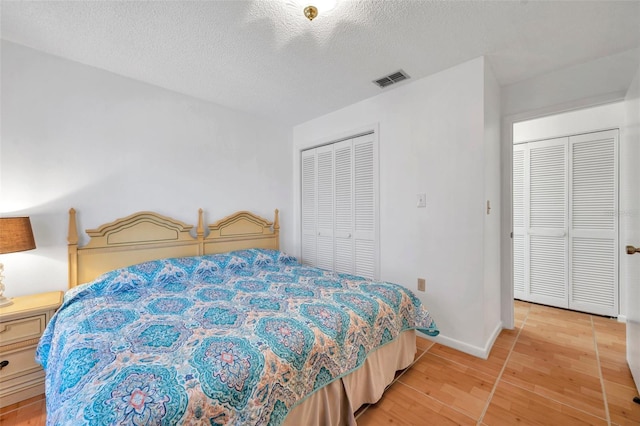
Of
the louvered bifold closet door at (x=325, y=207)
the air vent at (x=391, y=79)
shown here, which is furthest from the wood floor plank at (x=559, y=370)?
the air vent at (x=391, y=79)

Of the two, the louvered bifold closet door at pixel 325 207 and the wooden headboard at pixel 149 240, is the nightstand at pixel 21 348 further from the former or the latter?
the louvered bifold closet door at pixel 325 207

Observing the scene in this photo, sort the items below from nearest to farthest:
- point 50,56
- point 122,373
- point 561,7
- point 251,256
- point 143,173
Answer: point 122,373 < point 561,7 < point 50,56 < point 143,173 < point 251,256

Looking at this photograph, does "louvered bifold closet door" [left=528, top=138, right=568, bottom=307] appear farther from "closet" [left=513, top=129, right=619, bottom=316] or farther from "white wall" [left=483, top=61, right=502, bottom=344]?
"white wall" [left=483, top=61, right=502, bottom=344]

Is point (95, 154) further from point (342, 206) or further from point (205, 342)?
point (342, 206)

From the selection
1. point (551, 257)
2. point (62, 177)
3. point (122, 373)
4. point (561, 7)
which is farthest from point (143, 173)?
point (551, 257)

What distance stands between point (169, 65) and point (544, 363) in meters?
3.85

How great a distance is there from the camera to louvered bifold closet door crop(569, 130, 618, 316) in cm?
283

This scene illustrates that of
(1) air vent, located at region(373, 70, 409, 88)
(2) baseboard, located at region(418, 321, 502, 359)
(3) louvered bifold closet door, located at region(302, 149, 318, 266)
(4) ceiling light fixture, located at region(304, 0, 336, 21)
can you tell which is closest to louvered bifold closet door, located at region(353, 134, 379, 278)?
(1) air vent, located at region(373, 70, 409, 88)

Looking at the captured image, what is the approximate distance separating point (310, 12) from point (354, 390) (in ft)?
7.31

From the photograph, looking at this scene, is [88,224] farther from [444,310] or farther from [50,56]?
[444,310]

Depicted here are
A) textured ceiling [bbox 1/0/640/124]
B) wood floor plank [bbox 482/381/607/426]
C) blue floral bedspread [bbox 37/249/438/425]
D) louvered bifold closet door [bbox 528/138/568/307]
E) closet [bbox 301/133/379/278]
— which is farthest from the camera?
louvered bifold closet door [bbox 528/138/568/307]

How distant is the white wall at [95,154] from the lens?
1.97 m

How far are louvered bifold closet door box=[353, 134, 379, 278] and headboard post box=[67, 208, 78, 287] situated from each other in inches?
100

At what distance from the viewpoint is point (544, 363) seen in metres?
2.05
